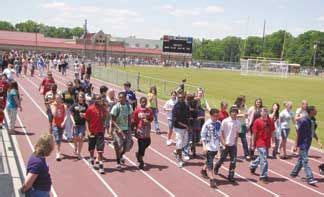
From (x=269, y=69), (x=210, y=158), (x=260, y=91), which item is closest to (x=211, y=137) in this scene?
(x=210, y=158)

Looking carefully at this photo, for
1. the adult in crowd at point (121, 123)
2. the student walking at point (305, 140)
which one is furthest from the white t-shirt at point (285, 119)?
the adult in crowd at point (121, 123)

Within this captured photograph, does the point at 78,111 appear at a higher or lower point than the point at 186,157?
higher

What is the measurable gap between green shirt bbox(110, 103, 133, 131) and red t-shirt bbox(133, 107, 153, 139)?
0.72 ft

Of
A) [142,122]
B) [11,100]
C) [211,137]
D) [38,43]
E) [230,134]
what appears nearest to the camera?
[211,137]

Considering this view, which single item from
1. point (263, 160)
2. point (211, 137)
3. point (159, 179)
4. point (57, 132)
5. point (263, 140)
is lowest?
point (159, 179)

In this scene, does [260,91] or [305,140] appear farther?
[260,91]

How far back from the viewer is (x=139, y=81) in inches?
1278

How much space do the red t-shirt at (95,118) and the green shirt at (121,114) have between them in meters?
0.34

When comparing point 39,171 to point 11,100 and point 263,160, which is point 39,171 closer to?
point 263,160

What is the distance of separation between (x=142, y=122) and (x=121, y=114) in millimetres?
519

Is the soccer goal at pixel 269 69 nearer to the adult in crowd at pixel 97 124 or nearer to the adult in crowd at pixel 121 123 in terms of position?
the adult in crowd at pixel 121 123

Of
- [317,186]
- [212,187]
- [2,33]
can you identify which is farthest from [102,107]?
[2,33]

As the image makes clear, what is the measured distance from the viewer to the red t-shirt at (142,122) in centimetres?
1122

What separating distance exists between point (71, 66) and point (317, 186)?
42126 mm
